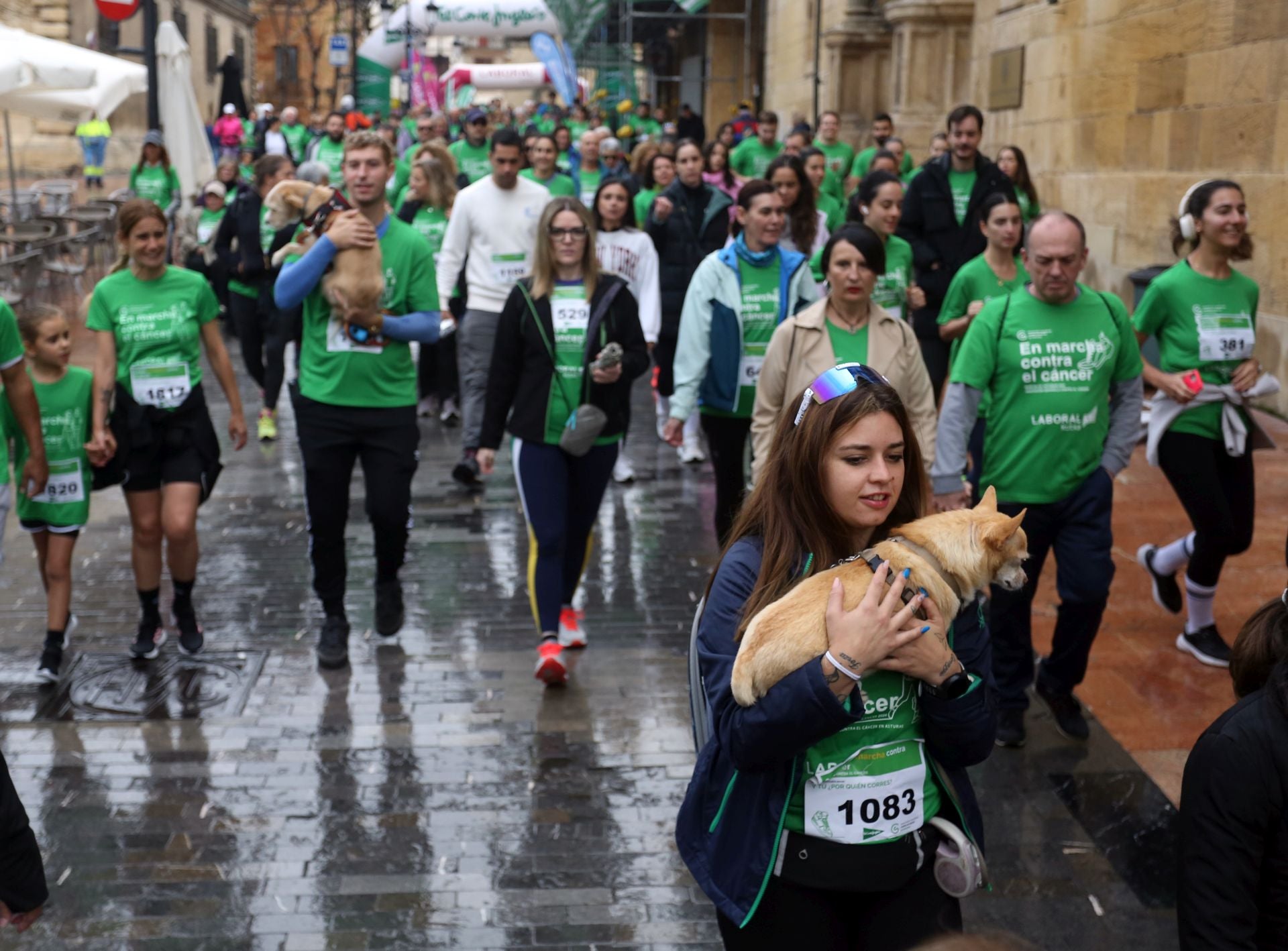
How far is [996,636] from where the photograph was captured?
17.9 ft

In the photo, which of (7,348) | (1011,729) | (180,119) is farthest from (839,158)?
(7,348)

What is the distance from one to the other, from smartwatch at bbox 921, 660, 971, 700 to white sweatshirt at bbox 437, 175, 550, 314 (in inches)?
281

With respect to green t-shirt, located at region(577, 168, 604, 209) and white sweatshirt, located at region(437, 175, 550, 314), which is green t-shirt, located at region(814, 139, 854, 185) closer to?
green t-shirt, located at region(577, 168, 604, 209)

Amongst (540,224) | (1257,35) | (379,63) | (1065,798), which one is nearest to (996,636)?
(1065,798)

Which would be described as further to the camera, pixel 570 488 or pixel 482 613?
pixel 482 613

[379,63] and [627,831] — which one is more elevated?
[379,63]

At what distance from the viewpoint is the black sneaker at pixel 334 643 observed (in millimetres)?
6500

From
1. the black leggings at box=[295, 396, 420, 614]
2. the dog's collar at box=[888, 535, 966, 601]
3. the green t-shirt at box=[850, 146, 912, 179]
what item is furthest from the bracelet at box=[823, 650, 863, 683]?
the green t-shirt at box=[850, 146, 912, 179]

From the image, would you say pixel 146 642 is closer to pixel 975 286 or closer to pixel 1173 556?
pixel 975 286

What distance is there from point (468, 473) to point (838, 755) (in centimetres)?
736

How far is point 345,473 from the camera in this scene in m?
6.49

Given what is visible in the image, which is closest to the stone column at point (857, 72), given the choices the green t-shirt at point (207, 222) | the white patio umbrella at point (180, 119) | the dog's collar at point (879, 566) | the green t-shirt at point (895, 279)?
the white patio umbrella at point (180, 119)

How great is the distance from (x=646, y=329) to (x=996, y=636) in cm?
371

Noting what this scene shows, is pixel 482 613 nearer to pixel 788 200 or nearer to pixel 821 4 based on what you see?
pixel 788 200
